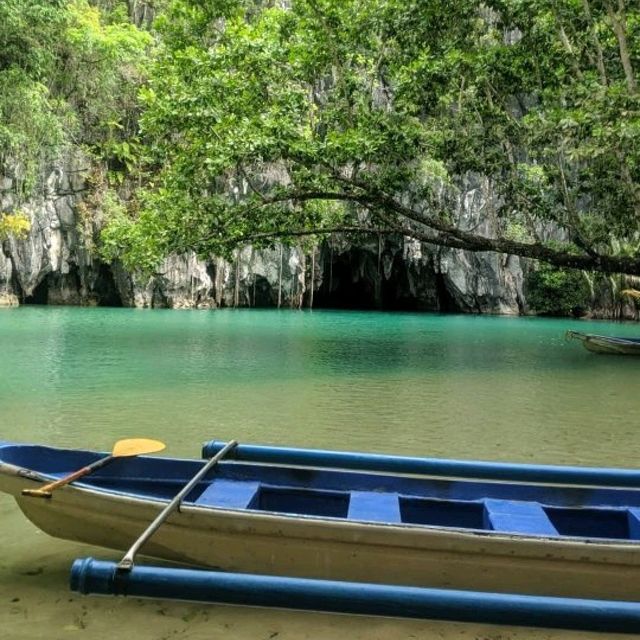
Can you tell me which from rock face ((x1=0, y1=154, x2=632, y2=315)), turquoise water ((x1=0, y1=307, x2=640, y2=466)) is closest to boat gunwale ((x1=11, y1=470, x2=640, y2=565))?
turquoise water ((x1=0, y1=307, x2=640, y2=466))

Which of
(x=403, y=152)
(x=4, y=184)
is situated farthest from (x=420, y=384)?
(x=4, y=184)

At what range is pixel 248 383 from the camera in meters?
9.66

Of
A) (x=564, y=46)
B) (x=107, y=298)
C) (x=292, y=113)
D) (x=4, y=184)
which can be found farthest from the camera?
(x=107, y=298)

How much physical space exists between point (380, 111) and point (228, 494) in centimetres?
967

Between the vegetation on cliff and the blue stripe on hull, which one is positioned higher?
the vegetation on cliff

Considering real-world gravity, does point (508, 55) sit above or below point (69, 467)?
above

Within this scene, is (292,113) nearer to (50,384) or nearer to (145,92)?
(145,92)

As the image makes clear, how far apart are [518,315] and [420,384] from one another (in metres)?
26.2

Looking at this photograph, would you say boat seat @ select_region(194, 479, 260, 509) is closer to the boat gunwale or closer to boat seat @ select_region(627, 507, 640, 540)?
the boat gunwale

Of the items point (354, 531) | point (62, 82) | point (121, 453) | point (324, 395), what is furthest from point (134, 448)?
point (62, 82)

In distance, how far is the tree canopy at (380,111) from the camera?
11.1 m

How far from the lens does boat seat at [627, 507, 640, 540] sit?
329 centimetres

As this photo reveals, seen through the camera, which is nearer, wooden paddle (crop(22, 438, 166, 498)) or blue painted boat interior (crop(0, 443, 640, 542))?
wooden paddle (crop(22, 438, 166, 498))

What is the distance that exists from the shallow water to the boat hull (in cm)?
20
